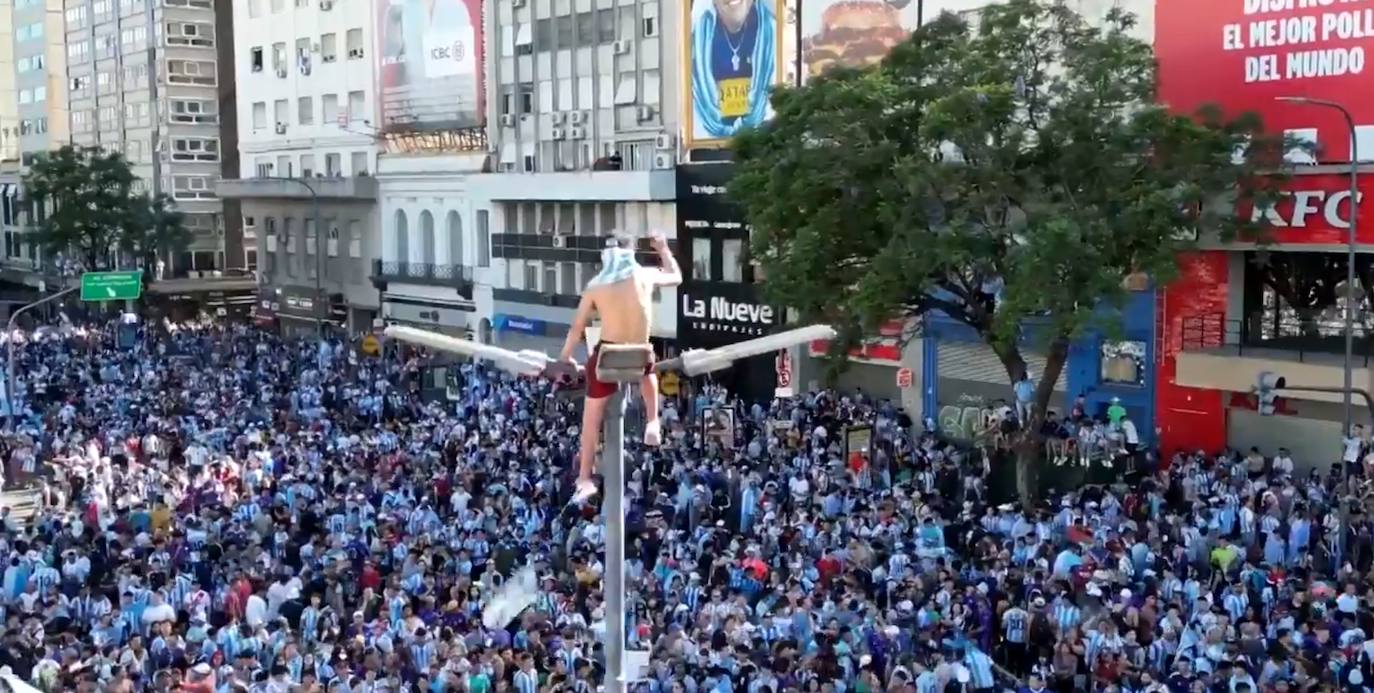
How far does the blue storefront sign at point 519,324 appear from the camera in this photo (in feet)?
152

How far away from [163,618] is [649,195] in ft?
76.7

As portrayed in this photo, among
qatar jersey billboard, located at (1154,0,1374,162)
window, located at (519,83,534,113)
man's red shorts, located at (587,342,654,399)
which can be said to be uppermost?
window, located at (519,83,534,113)

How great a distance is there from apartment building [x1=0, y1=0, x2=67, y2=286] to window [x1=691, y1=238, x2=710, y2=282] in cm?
5054

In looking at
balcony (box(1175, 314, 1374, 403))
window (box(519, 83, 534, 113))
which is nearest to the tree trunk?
balcony (box(1175, 314, 1374, 403))

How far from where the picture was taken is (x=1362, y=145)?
2588 centimetres

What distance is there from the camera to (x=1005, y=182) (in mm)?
25094

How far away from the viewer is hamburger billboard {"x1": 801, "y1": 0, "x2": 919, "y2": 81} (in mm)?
34500

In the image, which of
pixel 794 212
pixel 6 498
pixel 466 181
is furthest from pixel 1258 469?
pixel 466 181

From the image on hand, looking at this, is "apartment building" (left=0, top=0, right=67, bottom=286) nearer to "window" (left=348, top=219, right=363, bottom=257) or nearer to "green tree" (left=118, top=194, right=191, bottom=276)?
"green tree" (left=118, top=194, right=191, bottom=276)

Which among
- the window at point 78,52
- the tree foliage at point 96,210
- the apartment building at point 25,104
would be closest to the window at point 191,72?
the tree foliage at point 96,210

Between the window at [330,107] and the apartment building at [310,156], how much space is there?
0.04 meters

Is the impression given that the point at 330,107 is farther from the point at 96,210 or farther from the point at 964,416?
the point at 964,416

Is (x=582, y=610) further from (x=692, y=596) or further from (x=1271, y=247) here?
(x=1271, y=247)

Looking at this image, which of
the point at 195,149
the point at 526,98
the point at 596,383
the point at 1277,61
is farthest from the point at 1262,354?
the point at 195,149
